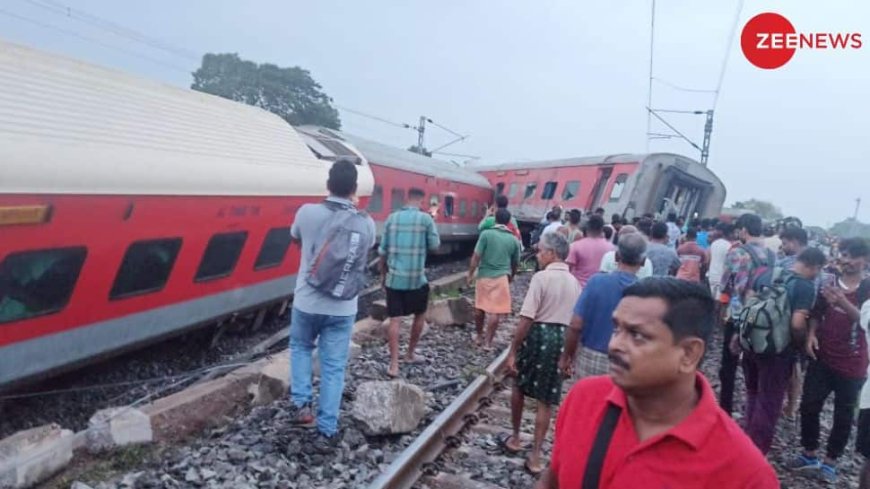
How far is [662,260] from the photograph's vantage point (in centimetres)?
622

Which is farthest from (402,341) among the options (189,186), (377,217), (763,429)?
(377,217)

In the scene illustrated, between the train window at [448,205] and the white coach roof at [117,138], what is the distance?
959 cm

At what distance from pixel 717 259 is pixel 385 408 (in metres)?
5.19

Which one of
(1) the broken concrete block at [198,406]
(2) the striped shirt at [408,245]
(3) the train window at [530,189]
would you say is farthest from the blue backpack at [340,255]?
(3) the train window at [530,189]

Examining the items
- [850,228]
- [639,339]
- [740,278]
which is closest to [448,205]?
[740,278]

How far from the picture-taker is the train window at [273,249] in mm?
6926

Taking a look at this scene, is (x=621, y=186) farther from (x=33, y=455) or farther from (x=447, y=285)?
(x=33, y=455)

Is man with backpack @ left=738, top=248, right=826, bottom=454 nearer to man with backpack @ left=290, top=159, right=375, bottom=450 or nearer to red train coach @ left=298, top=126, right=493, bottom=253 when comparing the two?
man with backpack @ left=290, top=159, right=375, bottom=450

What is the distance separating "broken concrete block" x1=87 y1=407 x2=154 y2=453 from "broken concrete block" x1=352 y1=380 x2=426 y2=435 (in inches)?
54.9

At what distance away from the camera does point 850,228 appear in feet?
207

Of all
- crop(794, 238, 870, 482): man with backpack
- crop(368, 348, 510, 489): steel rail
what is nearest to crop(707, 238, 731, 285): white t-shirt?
crop(794, 238, 870, 482): man with backpack

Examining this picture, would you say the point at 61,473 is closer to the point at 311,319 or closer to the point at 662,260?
the point at 311,319

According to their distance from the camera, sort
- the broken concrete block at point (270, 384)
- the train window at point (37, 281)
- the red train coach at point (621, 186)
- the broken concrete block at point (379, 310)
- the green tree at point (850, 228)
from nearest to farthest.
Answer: the train window at point (37, 281), the broken concrete block at point (270, 384), the broken concrete block at point (379, 310), the red train coach at point (621, 186), the green tree at point (850, 228)

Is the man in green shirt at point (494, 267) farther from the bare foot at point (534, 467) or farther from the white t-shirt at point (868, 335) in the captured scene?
the white t-shirt at point (868, 335)
